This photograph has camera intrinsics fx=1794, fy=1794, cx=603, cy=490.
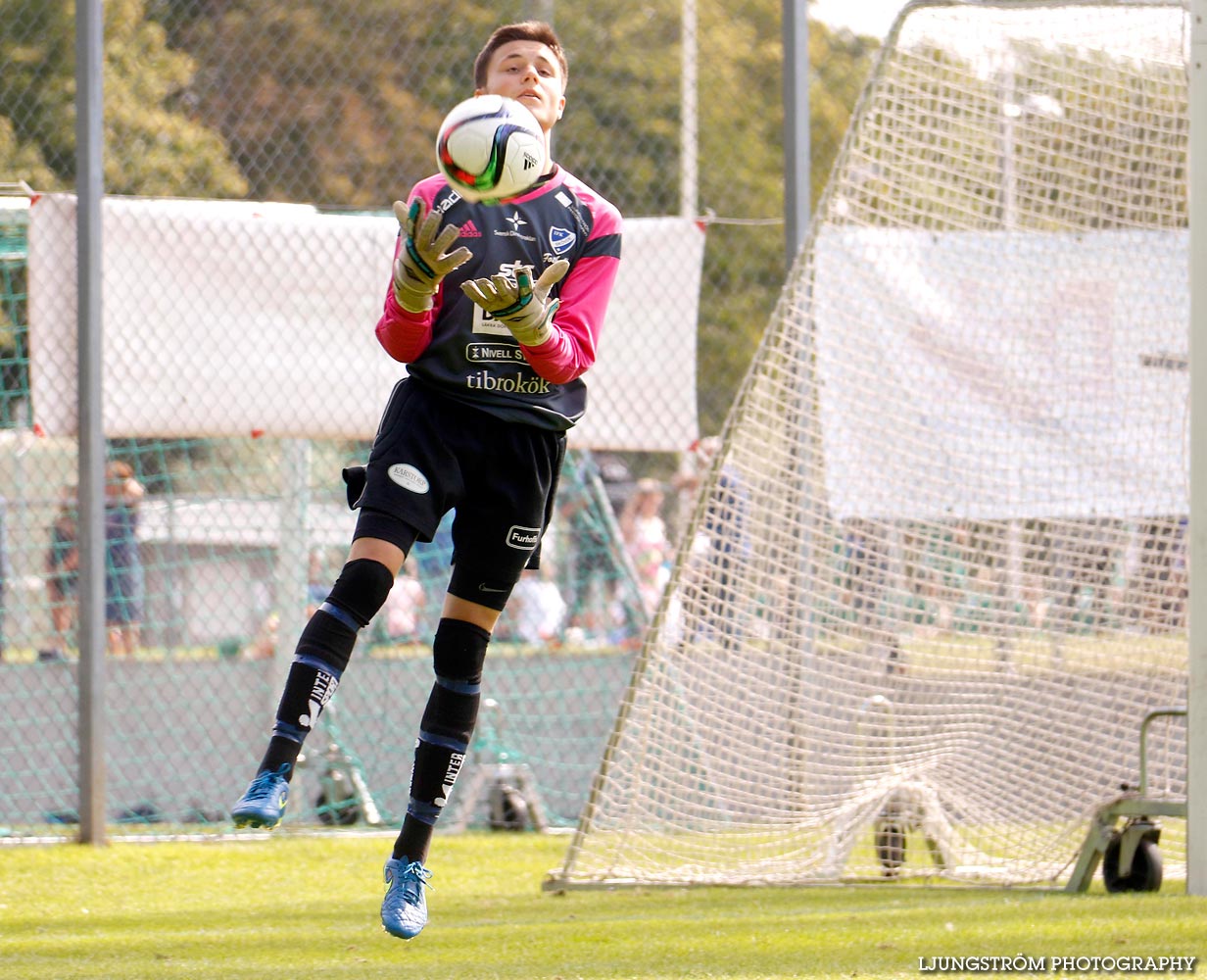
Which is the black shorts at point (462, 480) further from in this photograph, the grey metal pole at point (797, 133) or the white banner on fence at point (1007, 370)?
the grey metal pole at point (797, 133)

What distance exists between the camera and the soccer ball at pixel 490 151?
3893mm

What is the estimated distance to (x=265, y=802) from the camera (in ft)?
12.3

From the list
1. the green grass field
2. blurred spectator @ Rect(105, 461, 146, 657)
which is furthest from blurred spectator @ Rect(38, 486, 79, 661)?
the green grass field

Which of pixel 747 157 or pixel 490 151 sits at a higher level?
pixel 747 157

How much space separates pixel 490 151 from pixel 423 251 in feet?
0.85

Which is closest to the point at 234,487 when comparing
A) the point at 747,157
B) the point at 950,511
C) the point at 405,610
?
the point at 405,610

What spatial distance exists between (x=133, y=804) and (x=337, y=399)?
6.76 ft

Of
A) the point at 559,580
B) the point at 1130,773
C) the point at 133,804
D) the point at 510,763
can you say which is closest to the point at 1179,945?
the point at 1130,773

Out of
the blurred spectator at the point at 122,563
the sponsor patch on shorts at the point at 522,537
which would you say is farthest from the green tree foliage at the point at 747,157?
the sponsor patch on shorts at the point at 522,537

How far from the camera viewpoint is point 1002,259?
6953mm

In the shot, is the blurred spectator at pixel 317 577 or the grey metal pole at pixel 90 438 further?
the blurred spectator at pixel 317 577

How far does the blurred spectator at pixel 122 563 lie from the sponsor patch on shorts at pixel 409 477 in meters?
4.35

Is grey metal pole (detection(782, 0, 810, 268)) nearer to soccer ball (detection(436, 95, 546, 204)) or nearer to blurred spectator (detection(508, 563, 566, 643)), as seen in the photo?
blurred spectator (detection(508, 563, 566, 643))

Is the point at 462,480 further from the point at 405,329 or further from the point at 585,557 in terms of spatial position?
the point at 585,557
